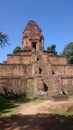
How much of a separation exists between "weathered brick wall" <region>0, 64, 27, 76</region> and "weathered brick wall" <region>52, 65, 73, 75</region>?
414cm

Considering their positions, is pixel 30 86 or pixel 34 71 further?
pixel 34 71

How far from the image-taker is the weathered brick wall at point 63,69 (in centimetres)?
3045

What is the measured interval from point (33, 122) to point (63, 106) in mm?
5166

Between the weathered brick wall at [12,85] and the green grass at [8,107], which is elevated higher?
the weathered brick wall at [12,85]

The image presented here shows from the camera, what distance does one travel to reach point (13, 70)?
29.4 m

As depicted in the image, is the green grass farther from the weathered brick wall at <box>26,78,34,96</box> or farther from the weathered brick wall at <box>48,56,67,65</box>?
the weathered brick wall at <box>48,56,67,65</box>

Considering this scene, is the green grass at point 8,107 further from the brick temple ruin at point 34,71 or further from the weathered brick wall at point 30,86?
the weathered brick wall at point 30,86

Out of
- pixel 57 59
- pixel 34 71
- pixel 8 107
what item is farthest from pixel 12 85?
pixel 8 107

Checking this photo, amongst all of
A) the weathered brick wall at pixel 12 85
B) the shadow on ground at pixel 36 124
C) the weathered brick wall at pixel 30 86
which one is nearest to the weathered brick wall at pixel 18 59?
the weathered brick wall at pixel 12 85

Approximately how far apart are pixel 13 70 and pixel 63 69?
22.3 ft

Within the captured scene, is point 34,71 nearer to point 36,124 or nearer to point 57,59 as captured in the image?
point 57,59

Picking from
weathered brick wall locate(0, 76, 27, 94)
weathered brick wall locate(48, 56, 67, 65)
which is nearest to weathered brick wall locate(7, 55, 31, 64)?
weathered brick wall locate(48, 56, 67, 65)

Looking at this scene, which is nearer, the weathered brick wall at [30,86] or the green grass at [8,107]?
the green grass at [8,107]

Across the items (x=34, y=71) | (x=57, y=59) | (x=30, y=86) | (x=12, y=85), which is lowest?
(x=30, y=86)
